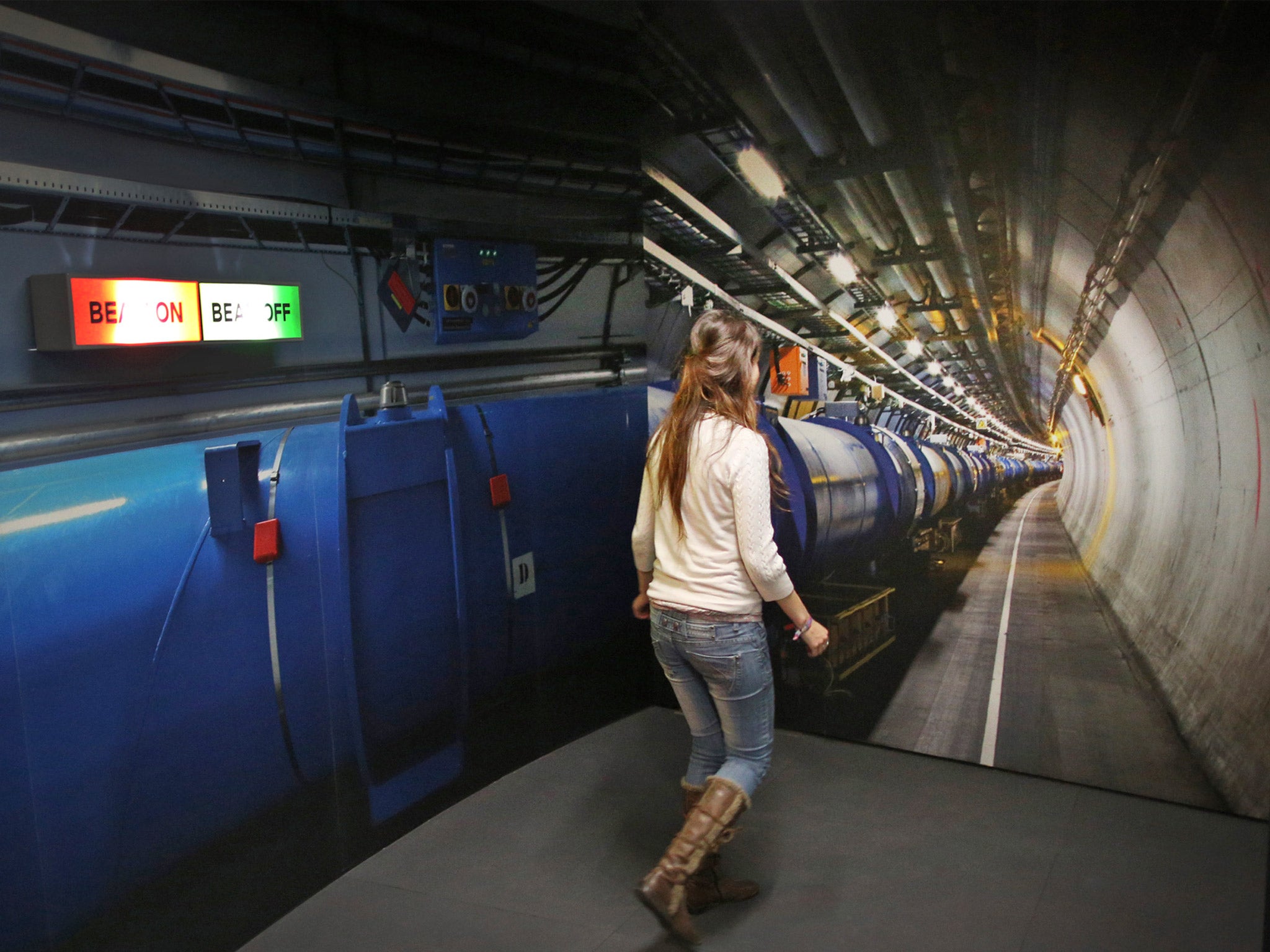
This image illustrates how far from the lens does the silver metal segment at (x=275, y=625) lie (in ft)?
8.10

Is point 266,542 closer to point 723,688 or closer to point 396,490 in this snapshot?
point 396,490

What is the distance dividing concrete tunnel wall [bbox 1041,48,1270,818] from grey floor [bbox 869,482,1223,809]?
92mm

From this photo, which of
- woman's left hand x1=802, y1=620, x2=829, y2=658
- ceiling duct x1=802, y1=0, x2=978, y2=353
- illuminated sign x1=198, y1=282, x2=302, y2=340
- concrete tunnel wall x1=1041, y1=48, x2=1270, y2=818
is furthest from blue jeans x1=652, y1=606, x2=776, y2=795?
ceiling duct x1=802, y1=0, x2=978, y2=353

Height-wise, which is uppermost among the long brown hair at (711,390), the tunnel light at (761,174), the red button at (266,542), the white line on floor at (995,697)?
the tunnel light at (761,174)

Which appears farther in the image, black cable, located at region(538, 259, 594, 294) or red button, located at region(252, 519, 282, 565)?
black cable, located at region(538, 259, 594, 294)

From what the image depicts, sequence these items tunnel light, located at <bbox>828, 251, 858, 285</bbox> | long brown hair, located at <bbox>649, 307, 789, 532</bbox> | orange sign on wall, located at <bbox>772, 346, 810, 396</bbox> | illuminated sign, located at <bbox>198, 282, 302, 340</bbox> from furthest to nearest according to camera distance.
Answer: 1. orange sign on wall, located at <bbox>772, 346, 810, 396</bbox>
2. tunnel light, located at <bbox>828, 251, 858, 285</bbox>
3. long brown hair, located at <bbox>649, 307, 789, 532</bbox>
4. illuminated sign, located at <bbox>198, 282, 302, 340</bbox>

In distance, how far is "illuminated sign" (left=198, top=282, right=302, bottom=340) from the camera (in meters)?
2.26

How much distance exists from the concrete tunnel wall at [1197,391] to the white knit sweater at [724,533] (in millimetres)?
1632

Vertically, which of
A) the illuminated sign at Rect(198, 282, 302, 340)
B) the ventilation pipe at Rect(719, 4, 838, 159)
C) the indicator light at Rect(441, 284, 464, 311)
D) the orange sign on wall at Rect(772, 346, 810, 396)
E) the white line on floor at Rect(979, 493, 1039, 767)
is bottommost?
the white line on floor at Rect(979, 493, 1039, 767)

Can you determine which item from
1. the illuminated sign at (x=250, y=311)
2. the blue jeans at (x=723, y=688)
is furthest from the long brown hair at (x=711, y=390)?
the illuminated sign at (x=250, y=311)

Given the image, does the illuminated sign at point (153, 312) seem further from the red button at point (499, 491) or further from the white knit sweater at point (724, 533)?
the white knit sweater at point (724, 533)

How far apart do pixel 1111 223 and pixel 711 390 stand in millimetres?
1673

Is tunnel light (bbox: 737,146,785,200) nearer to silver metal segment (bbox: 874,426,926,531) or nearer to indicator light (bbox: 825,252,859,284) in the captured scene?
indicator light (bbox: 825,252,859,284)

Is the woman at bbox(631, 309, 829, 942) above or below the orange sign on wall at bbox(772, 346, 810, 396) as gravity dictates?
below
